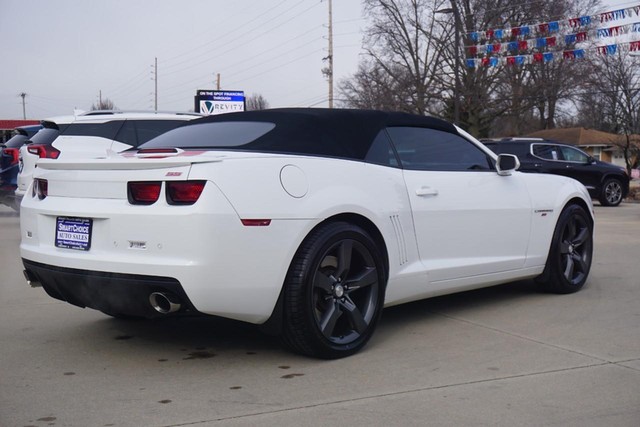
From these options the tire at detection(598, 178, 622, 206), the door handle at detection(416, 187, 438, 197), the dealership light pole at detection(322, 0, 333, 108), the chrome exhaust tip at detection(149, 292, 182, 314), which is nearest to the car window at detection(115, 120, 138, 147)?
the door handle at detection(416, 187, 438, 197)

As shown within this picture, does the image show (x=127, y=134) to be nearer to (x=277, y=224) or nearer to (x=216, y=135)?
(x=216, y=135)

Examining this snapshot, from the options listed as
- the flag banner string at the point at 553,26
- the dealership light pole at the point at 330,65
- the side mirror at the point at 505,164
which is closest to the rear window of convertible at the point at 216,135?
the side mirror at the point at 505,164

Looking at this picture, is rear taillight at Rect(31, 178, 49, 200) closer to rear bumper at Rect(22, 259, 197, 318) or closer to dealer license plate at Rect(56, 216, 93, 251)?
dealer license plate at Rect(56, 216, 93, 251)

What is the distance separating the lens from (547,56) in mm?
33000

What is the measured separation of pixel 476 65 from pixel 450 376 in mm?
37487

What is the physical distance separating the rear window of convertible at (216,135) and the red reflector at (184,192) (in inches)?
22.7

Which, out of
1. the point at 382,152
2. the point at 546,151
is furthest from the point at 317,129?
the point at 546,151

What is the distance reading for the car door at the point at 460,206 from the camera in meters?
5.25

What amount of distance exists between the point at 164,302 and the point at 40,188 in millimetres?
1325

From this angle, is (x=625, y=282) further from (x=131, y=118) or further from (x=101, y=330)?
(x=131, y=118)

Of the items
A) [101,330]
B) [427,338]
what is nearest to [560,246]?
[427,338]

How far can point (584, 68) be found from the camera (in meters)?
41.8

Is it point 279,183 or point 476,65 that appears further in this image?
point 476,65

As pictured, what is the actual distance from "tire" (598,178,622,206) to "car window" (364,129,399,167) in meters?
15.4
